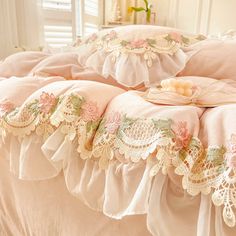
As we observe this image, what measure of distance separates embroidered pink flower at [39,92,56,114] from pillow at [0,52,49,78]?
0.46 metres

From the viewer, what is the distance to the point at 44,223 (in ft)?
2.28

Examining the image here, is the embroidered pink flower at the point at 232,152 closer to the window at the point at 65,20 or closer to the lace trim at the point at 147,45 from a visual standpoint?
the lace trim at the point at 147,45

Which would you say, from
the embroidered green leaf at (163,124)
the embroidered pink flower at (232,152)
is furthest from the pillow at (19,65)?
the embroidered pink flower at (232,152)

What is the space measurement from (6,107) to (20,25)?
116 centimetres

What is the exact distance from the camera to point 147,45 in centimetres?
87

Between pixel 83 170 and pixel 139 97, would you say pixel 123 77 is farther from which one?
pixel 83 170

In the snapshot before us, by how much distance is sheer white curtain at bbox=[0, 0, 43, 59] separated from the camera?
1491mm

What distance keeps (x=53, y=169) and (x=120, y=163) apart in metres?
0.19

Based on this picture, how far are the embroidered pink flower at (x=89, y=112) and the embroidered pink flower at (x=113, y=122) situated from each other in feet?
0.10

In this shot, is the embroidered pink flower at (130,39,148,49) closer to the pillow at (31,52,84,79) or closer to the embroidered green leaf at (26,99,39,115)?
the pillow at (31,52,84,79)

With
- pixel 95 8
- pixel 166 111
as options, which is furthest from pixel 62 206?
pixel 95 8

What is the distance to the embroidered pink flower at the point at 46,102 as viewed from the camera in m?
0.59

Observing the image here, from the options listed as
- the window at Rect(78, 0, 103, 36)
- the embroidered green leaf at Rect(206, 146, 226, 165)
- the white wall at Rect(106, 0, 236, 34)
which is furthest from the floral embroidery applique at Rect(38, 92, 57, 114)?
the white wall at Rect(106, 0, 236, 34)

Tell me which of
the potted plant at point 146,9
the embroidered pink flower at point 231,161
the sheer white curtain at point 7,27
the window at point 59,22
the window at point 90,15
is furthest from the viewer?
the potted plant at point 146,9
